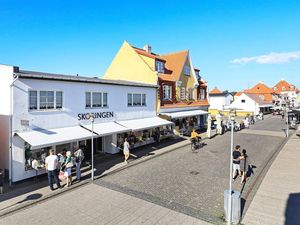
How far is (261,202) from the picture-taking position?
9109 mm

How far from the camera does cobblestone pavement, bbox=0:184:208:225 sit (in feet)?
25.8

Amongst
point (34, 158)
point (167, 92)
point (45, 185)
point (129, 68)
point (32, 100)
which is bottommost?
point (45, 185)

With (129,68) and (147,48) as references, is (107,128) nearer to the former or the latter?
(129,68)

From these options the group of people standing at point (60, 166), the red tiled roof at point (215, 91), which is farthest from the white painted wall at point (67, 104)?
the red tiled roof at point (215, 91)

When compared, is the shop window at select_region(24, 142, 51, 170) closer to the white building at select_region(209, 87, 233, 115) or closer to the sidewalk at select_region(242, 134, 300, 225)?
the sidewalk at select_region(242, 134, 300, 225)

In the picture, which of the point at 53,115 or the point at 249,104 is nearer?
the point at 53,115

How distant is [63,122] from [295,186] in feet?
44.5

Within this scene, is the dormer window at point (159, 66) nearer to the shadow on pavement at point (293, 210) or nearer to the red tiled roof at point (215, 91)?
the shadow on pavement at point (293, 210)

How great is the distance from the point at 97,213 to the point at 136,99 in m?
12.5

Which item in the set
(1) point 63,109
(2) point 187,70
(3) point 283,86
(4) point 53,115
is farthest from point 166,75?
(3) point 283,86

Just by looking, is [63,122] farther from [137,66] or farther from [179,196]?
[137,66]

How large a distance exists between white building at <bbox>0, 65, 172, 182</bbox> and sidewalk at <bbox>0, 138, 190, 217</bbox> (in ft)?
3.60

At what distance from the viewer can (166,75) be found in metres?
25.6

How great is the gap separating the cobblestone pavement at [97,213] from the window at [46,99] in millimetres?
5633
